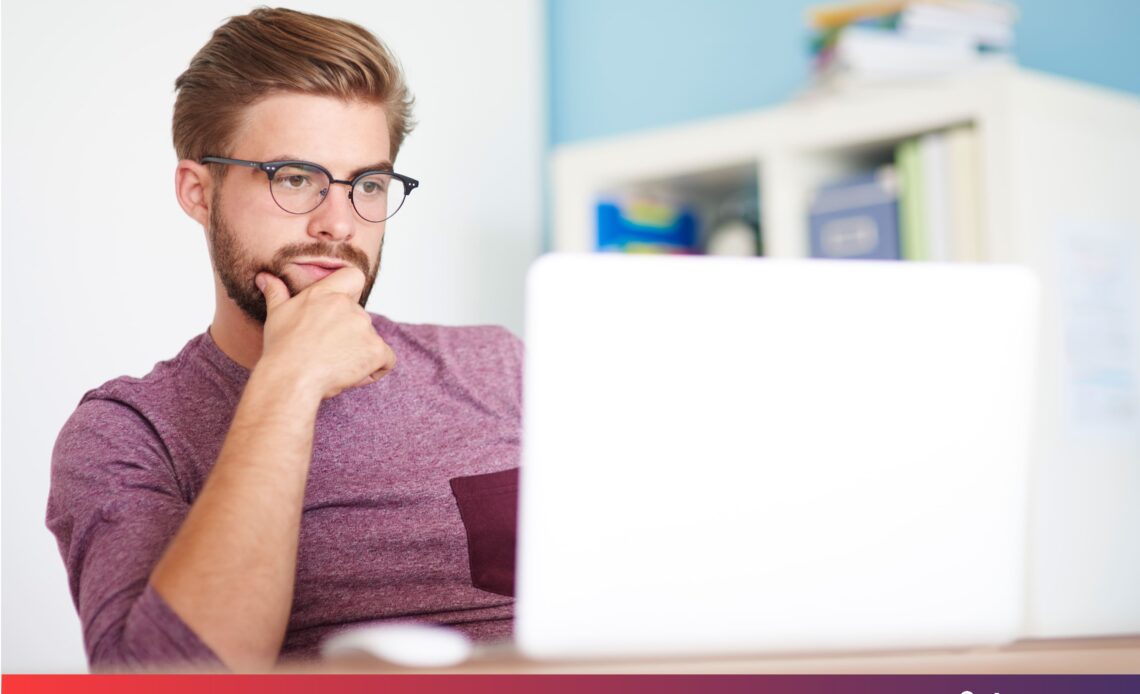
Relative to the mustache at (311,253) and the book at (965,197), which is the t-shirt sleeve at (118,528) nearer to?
the mustache at (311,253)

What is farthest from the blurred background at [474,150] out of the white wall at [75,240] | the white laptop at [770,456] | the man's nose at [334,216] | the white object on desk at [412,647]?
the white laptop at [770,456]

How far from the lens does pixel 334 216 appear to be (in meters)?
1.21

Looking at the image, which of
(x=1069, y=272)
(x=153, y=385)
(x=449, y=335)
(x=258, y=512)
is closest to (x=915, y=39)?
(x=1069, y=272)

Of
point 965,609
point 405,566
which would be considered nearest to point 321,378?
point 405,566

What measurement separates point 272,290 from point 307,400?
207 mm

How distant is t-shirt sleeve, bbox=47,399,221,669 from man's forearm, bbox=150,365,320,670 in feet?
0.06

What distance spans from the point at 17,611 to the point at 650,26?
6.36ft

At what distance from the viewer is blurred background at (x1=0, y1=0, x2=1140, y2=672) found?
115cm

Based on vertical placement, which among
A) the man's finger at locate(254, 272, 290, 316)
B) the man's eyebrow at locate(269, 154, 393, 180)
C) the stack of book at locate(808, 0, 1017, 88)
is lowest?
the man's finger at locate(254, 272, 290, 316)

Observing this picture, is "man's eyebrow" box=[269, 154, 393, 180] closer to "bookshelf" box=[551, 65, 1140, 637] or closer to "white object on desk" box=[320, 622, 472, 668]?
"white object on desk" box=[320, 622, 472, 668]

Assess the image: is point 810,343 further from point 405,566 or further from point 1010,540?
point 405,566

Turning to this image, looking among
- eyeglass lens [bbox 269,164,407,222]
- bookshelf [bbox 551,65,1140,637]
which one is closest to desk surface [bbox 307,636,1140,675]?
eyeglass lens [bbox 269,164,407,222]

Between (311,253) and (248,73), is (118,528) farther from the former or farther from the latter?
(248,73)

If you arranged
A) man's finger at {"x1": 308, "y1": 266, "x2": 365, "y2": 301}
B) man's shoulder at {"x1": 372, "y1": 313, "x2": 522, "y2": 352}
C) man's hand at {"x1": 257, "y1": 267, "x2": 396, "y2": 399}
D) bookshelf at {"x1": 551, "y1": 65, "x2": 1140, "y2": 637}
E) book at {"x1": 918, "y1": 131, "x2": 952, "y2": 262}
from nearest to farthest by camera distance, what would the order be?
man's hand at {"x1": 257, "y1": 267, "x2": 396, "y2": 399} < man's finger at {"x1": 308, "y1": 266, "x2": 365, "y2": 301} < man's shoulder at {"x1": 372, "y1": 313, "x2": 522, "y2": 352} < bookshelf at {"x1": 551, "y1": 65, "x2": 1140, "y2": 637} < book at {"x1": 918, "y1": 131, "x2": 952, "y2": 262}
